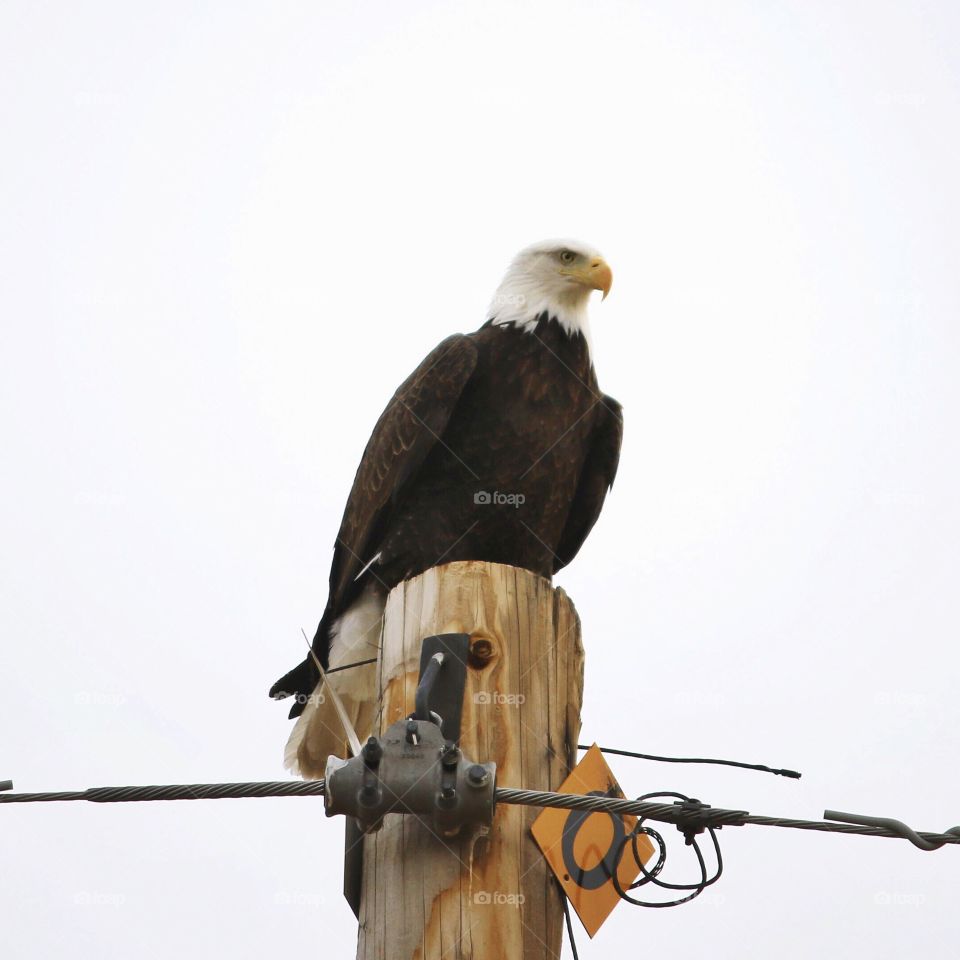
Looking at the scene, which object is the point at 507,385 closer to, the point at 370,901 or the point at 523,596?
the point at 523,596

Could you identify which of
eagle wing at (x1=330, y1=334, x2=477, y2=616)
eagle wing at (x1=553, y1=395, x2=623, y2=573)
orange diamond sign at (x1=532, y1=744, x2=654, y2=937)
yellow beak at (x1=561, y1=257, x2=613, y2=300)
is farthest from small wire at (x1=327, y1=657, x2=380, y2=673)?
yellow beak at (x1=561, y1=257, x2=613, y2=300)

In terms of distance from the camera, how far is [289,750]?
4.50 meters

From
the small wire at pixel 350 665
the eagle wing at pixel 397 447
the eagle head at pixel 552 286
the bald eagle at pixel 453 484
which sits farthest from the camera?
the eagle head at pixel 552 286

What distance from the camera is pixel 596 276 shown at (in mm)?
5457

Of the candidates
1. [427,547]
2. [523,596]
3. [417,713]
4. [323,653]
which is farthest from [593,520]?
[417,713]

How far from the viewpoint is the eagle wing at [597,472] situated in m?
5.11

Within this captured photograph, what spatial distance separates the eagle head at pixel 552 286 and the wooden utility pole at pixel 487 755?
2638 mm

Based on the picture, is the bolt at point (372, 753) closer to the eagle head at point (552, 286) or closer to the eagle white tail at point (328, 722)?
the eagle white tail at point (328, 722)

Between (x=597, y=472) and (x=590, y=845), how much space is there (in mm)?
2689

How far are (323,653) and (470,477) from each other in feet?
3.02

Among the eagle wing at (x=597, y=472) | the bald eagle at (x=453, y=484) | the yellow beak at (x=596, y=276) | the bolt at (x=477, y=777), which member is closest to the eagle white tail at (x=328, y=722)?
the bald eagle at (x=453, y=484)

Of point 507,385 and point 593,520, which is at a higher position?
point 507,385

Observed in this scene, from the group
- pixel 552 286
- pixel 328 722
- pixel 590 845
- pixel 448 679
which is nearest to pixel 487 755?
pixel 448 679

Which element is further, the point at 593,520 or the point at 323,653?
the point at 593,520
